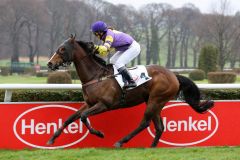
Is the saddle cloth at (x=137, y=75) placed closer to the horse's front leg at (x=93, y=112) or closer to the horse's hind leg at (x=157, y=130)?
the horse's front leg at (x=93, y=112)

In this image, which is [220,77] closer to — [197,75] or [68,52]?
[197,75]

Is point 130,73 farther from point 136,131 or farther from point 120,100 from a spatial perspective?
point 136,131

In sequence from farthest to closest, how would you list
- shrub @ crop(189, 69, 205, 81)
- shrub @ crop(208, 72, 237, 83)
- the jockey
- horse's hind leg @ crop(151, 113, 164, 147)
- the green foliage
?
1. the green foliage
2. shrub @ crop(189, 69, 205, 81)
3. shrub @ crop(208, 72, 237, 83)
4. horse's hind leg @ crop(151, 113, 164, 147)
5. the jockey

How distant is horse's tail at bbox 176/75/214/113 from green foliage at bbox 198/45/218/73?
98.1 feet

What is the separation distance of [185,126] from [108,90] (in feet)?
4.69

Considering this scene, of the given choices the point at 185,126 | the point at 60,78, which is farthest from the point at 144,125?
the point at 60,78

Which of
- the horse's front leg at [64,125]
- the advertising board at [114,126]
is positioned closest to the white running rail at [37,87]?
the advertising board at [114,126]

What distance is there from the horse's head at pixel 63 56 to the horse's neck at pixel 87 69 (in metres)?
0.15

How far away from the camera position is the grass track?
543 centimetres

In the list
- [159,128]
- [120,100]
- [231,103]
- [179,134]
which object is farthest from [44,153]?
[231,103]

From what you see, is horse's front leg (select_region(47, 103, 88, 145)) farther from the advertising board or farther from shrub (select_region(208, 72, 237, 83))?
shrub (select_region(208, 72, 237, 83))

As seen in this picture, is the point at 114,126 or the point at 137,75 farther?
the point at 114,126

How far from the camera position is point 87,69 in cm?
648

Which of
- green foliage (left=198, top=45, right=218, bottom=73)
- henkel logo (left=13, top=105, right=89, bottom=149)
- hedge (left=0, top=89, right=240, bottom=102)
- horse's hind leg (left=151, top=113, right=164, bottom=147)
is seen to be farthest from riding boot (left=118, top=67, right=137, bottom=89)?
green foliage (left=198, top=45, right=218, bottom=73)
